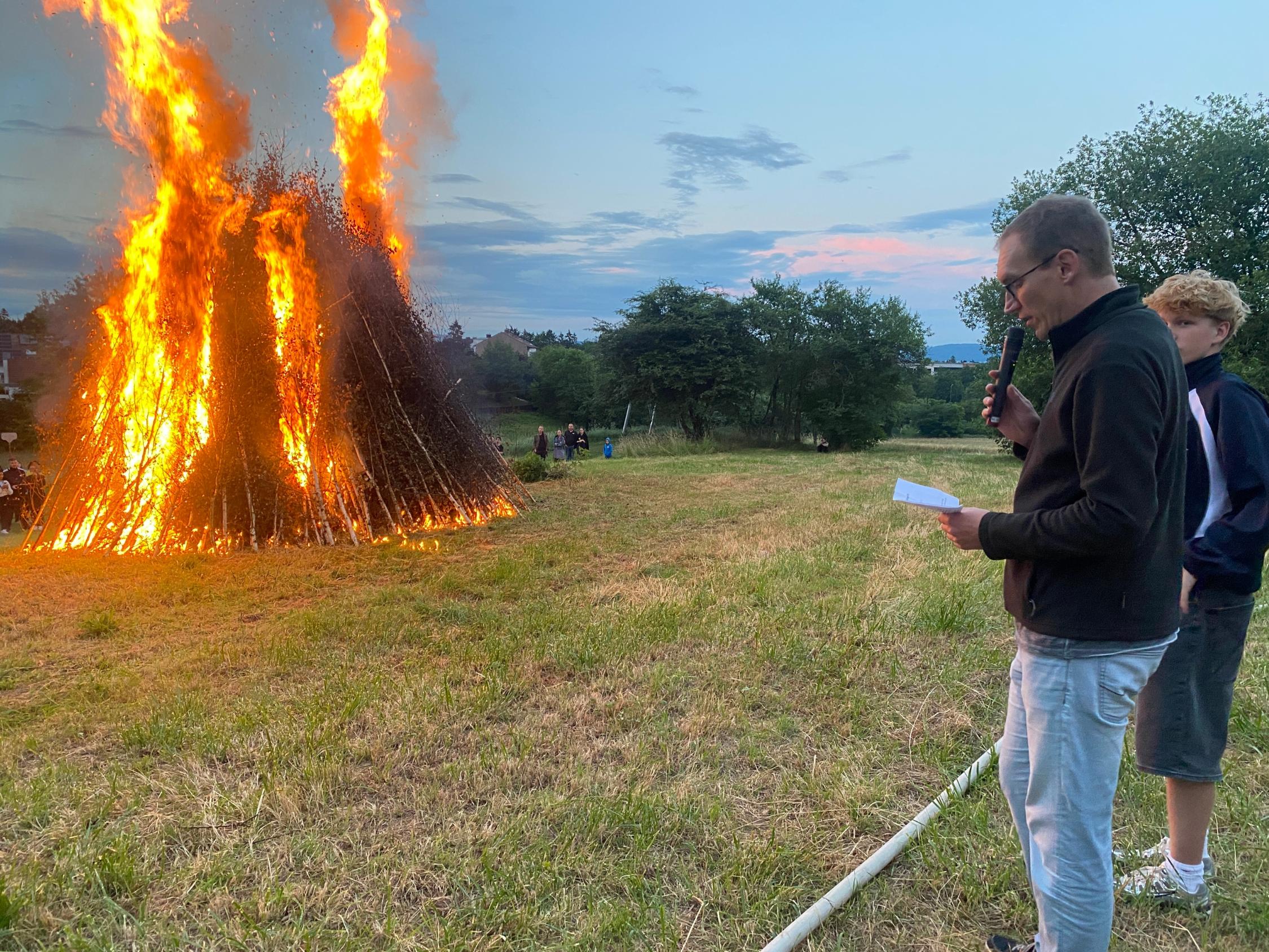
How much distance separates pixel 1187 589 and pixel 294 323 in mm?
9153

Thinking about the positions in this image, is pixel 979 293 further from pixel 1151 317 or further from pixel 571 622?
pixel 1151 317

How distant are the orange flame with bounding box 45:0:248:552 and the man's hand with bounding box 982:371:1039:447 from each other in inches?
342

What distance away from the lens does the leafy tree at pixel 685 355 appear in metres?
30.2

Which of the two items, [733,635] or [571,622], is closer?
[733,635]

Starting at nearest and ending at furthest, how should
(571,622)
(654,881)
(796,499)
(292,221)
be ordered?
1. (654,881)
2. (571,622)
3. (292,221)
4. (796,499)

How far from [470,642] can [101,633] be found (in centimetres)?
281

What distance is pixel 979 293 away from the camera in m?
25.9

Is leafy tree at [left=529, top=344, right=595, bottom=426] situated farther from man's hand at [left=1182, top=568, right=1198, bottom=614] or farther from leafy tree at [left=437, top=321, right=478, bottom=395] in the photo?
man's hand at [left=1182, top=568, right=1198, bottom=614]

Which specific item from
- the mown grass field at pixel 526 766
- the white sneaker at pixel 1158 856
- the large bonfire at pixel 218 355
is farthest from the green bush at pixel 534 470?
the white sneaker at pixel 1158 856

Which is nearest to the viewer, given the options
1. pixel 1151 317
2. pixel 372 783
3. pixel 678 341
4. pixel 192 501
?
pixel 1151 317

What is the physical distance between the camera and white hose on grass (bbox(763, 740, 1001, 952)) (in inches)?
87.0

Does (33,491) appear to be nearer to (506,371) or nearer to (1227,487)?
(1227,487)

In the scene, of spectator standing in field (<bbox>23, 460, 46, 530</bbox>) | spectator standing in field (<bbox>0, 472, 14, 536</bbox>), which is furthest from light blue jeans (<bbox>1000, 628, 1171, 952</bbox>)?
spectator standing in field (<bbox>0, 472, 14, 536</bbox>)

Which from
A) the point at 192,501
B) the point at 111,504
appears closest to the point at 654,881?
the point at 192,501
